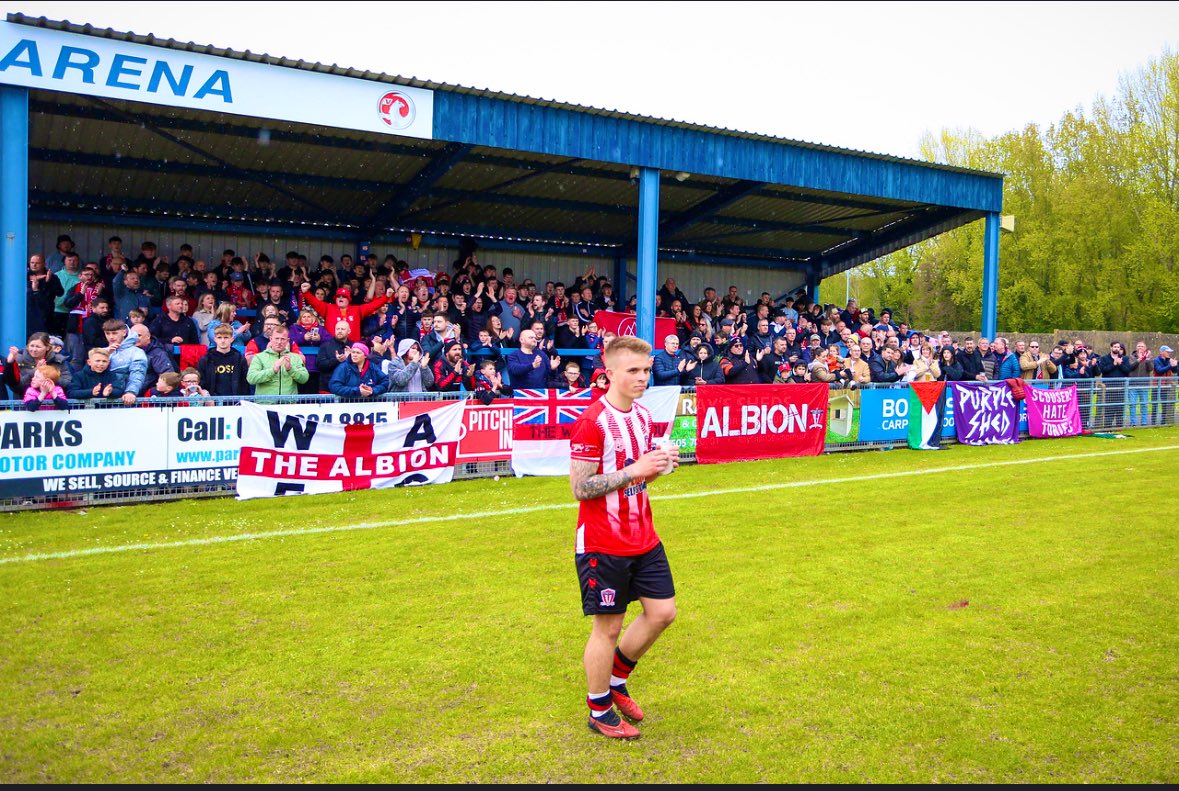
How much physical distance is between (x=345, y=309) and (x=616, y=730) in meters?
11.0

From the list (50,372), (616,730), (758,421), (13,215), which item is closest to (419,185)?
(13,215)

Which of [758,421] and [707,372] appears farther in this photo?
[707,372]

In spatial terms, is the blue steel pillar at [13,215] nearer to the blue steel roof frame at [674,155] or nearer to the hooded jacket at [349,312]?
the blue steel roof frame at [674,155]

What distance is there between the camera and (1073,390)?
749 inches

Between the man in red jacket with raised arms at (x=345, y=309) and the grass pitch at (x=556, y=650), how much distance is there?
15.8ft

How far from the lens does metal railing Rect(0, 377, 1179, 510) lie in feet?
32.3

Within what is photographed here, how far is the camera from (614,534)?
182 inches

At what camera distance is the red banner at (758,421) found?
14.1 m

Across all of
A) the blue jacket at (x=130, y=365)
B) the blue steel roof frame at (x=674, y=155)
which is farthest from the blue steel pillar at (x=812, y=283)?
the blue jacket at (x=130, y=365)

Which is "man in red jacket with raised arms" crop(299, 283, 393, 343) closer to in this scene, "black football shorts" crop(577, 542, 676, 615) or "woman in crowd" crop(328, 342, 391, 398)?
"woman in crowd" crop(328, 342, 391, 398)

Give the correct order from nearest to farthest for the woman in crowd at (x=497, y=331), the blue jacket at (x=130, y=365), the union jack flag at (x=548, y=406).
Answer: the blue jacket at (x=130, y=365)
the union jack flag at (x=548, y=406)
the woman in crowd at (x=497, y=331)

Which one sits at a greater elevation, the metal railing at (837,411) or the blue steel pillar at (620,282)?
the blue steel pillar at (620,282)

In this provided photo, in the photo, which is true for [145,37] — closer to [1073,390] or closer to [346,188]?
[346,188]

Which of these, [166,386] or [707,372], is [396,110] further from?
[707,372]
